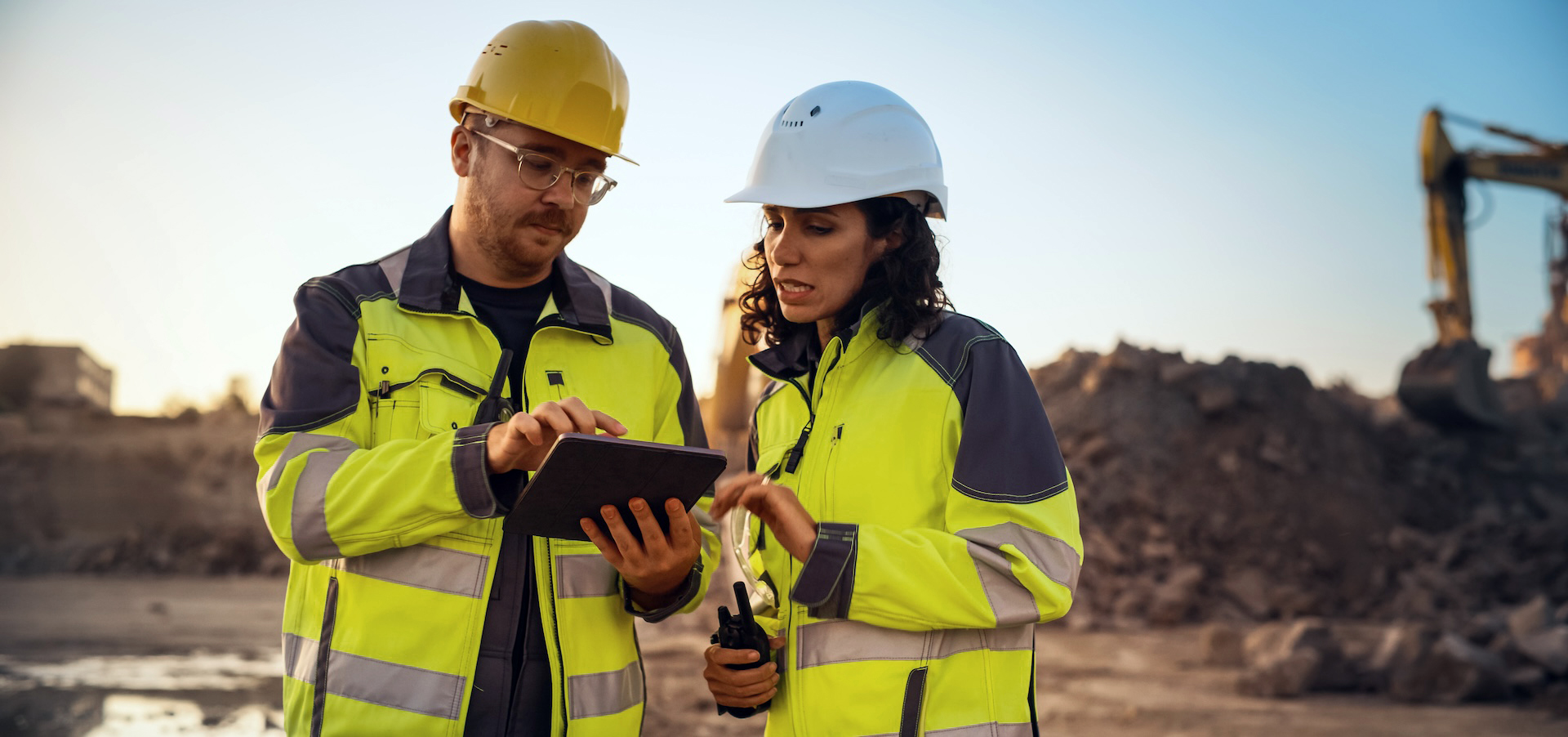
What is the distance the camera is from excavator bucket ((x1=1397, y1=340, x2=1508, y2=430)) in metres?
18.2

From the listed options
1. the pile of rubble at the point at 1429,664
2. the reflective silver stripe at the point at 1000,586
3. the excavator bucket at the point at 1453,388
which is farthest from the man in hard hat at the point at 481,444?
the excavator bucket at the point at 1453,388

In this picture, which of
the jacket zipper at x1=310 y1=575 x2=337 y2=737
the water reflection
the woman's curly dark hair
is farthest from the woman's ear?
the water reflection

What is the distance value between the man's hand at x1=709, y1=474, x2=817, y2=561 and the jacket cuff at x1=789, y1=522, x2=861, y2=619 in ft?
0.07

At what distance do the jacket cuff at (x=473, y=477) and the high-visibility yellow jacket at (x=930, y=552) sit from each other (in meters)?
0.66

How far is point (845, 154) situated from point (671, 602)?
1.17 meters

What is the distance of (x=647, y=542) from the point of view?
2.27 meters

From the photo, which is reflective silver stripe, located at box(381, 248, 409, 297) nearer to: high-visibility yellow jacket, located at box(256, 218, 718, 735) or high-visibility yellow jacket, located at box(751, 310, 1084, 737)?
high-visibility yellow jacket, located at box(256, 218, 718, 735)

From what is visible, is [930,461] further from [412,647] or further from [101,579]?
[101,579]

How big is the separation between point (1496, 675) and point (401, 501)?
983cm

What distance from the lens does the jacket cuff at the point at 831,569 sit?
2232 mm

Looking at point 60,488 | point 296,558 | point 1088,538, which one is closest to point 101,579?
point 60,488

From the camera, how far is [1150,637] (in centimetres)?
1233

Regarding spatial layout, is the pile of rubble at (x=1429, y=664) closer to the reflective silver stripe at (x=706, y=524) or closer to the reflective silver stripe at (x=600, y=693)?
the reflective silver stripe at (x=706, y=524)

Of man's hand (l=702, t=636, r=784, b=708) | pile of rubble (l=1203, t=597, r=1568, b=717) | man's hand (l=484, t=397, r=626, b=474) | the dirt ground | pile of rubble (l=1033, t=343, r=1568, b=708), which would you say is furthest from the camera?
pile of rubble (l=1033, t=343, r=1568, b=708)
